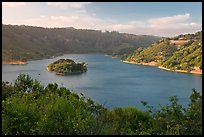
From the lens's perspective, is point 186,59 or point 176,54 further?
point 176,54

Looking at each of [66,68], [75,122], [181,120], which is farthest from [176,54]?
[75,122]

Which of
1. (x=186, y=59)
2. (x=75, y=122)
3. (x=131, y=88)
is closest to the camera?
(x=75, y=122)

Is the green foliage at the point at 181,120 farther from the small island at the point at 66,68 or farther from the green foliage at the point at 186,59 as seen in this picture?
the green foliage at the point at 186,59

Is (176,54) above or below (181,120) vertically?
below

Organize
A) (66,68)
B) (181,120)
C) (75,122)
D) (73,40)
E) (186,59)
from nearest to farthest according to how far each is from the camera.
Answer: (75,122) → (181,120) → (66,68) → (186,59) → (73,40)

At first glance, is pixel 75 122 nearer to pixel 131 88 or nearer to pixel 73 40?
pixel 131 88

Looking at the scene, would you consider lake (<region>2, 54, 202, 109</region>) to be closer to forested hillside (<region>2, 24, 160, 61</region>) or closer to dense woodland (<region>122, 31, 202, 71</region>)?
dense woodland (<region>122, 31, 202, 71</region>)

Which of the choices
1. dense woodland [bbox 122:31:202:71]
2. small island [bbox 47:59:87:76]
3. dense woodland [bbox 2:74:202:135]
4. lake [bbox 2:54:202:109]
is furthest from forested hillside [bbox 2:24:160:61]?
dense woodland [bbox 2:74:202:135]

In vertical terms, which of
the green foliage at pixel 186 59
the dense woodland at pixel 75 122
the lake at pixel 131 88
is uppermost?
the dense woodland at pixel 75 122

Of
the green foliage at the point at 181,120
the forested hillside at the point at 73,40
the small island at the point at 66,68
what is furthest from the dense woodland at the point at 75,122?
the forested hillside at the point at 73,40

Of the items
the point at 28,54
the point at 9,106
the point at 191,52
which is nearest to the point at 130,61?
the point at 191,52
